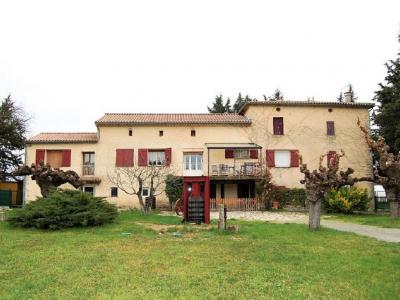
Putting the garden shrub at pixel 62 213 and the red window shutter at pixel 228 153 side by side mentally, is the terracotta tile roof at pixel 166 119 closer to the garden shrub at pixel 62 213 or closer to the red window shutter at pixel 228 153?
the red window shutter at pixel 228 153

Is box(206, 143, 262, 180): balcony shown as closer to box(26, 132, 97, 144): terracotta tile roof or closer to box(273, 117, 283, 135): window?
box(273, 117, 283, 135): window

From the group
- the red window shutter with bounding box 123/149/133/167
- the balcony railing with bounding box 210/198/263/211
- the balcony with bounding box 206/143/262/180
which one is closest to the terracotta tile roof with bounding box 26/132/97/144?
the red window shutter with bounding box 123/149/133/167

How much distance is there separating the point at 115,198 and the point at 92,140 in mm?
4467

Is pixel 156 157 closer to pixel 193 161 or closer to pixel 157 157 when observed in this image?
pixel 157 157

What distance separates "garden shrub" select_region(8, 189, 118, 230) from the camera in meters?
13.4

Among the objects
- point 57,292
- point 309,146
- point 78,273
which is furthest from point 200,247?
point 309,146

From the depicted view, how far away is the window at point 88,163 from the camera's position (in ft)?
97.6

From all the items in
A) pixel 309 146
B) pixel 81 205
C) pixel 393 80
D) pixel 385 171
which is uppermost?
pixel 393 80

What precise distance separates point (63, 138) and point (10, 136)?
8.99 meters

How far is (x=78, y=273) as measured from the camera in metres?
6.98

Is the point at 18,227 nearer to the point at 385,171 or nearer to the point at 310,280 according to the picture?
the point at 310,280

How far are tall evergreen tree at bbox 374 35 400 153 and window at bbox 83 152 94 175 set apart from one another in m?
20.3

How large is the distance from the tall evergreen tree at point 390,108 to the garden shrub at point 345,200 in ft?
16.8


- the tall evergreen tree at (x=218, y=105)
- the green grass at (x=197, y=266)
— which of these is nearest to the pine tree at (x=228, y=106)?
the tall evergreen tree at (x=218, y=105)
